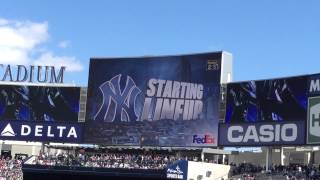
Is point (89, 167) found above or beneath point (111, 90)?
beneath

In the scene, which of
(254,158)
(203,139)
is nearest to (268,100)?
(203,139)

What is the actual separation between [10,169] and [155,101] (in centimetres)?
1346

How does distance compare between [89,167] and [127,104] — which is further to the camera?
[127,104]

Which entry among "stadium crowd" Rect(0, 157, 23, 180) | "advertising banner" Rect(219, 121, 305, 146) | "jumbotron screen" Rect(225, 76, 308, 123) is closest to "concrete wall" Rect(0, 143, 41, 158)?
"stadium crowd" Rect(0, 157, 23, 180)

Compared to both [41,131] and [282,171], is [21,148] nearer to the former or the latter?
[41,131]

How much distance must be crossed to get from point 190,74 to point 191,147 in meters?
5.89

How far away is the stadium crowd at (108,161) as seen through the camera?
54.7 metres

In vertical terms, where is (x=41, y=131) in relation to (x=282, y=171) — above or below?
above

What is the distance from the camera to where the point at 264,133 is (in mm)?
53844

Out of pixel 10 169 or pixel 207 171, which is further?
pixel 10 169

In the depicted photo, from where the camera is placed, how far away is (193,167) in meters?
53.5

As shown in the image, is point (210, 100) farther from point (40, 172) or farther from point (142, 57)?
point (40, 172)

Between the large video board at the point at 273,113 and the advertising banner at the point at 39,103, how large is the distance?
14.0 m

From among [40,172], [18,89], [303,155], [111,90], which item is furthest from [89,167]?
[303,155]
